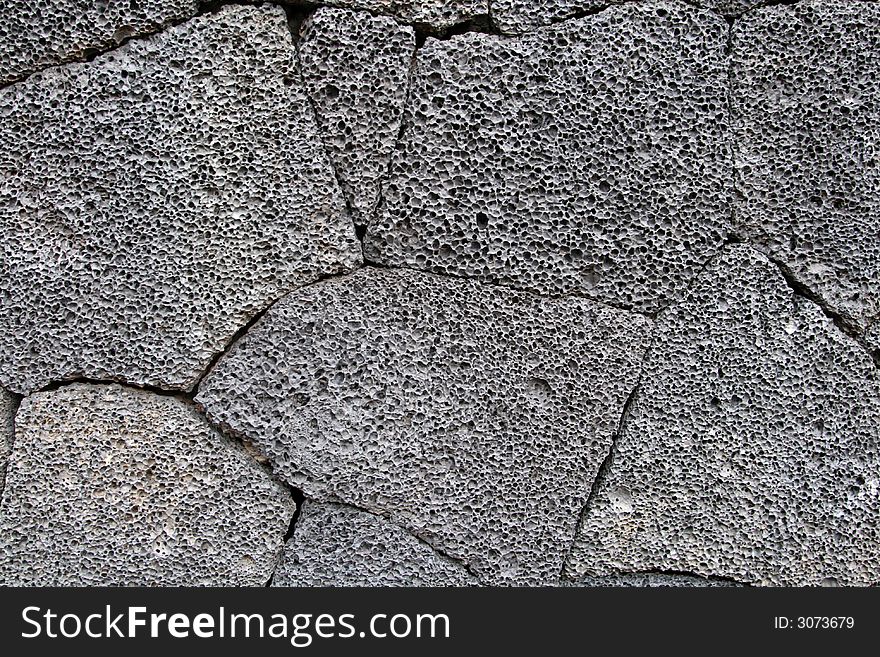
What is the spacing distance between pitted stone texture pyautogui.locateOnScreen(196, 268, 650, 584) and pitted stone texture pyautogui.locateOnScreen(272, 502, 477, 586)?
2 centimetres

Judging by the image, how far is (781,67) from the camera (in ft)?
3.60

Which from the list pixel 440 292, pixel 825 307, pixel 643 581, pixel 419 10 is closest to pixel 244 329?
pixel 440 292

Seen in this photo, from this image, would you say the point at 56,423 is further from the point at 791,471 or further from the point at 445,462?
the point at 791,471

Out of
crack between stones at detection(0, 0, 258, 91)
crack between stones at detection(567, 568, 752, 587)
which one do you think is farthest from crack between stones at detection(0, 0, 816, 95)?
crack between stones at detection(567, 568, 752, 587)

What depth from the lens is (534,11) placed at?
3.57 ft

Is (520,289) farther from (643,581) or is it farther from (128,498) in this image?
(128,498)

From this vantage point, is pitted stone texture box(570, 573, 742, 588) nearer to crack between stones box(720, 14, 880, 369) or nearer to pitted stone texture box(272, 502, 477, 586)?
pitted stone texture box(272, 502, 477, 586)

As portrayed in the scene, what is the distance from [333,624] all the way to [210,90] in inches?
30.1

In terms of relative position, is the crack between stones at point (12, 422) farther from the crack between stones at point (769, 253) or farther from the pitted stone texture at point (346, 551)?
the crack between stones at point (769, 253)

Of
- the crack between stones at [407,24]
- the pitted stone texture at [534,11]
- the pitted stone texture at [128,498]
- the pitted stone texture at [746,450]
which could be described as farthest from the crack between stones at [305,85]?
the pitted stone texture at [746,450]

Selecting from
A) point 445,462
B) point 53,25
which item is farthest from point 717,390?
point 53,25

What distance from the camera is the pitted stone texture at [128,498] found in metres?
1.10

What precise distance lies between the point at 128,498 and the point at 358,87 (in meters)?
0.66

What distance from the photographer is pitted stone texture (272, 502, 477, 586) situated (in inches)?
44.2
